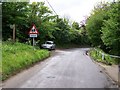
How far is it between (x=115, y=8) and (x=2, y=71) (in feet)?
35.5

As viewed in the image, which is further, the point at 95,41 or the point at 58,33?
the point at 58,33

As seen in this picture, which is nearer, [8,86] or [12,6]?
[8,86]

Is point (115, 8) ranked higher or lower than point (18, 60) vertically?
higher

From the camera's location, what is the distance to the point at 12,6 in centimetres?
3027

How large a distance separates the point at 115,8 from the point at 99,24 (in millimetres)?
17971

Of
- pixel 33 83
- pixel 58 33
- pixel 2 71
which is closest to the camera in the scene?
pixel 33 83

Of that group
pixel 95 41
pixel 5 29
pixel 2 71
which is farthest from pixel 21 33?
pixel 2 71

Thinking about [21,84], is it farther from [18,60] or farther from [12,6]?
[12,6]

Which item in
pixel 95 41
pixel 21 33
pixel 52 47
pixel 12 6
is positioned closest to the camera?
pixel 12 6

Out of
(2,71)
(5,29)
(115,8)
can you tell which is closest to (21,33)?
(5,29)

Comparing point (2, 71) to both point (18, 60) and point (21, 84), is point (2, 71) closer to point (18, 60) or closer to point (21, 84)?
point (21, 84)

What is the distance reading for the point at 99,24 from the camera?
38906mm

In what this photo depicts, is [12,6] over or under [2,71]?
over

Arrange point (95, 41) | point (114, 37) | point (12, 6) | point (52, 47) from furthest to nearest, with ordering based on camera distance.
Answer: point (52, 47) → point (95, 41) → point (12, 6) → point (114, 37)
